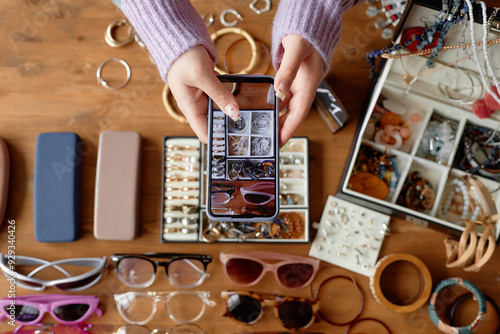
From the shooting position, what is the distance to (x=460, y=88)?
813 millimetres

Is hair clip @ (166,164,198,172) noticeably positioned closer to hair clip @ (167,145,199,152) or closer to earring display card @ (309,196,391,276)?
hair clip @ (167,145,199,152)

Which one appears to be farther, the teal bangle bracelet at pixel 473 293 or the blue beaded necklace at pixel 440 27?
the teal bangle bracelet at pixel 473 293

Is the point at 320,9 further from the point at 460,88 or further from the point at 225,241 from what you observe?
the point at 225,241

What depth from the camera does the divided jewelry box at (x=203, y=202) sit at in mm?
855

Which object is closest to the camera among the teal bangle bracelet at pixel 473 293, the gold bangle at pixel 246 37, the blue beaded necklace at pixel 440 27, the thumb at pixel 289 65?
the thumb at pixel 289 65

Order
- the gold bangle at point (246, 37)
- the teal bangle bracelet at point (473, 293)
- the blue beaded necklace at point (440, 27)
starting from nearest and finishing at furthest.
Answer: the blue beaded necklace at point (440, 27), the teal bangle bracelet at point (473, 293), the gold bangle at point (246, 37)

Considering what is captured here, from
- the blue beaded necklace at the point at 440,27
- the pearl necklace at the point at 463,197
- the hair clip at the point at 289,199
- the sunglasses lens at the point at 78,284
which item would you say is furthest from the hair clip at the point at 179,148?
the pearl necklace at the point at 463,197

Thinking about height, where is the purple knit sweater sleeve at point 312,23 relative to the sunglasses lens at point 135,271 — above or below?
above

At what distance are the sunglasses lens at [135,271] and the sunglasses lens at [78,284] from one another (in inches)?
2.3

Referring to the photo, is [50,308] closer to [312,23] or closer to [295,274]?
[295,274]

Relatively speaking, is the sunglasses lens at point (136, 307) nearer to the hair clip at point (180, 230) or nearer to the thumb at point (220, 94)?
the hair clip at point (180, 230)

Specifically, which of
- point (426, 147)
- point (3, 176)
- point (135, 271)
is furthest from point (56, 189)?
point (426, 147)

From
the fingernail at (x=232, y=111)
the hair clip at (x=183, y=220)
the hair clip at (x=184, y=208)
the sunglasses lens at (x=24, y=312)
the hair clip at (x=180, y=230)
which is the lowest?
the sunglasses lens at (x=24, y=312)

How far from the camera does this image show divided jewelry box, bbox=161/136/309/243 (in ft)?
2.81
